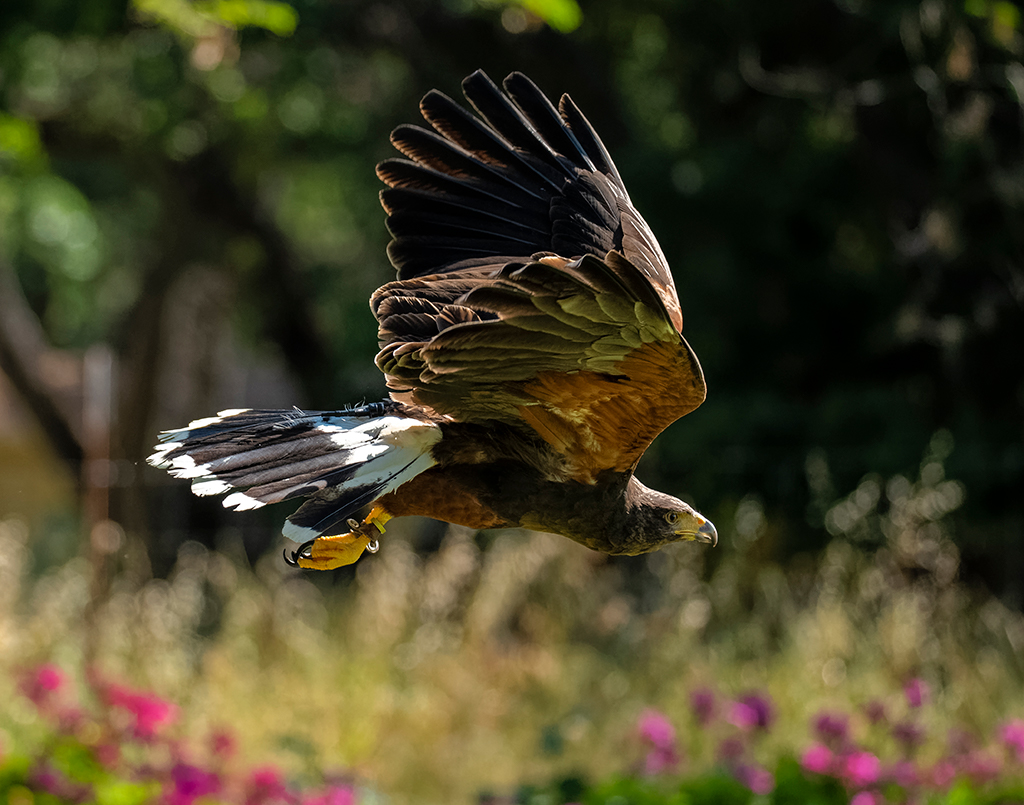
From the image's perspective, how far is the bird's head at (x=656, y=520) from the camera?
5.36 feet

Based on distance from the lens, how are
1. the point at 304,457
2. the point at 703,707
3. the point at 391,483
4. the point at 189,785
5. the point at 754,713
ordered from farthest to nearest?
1. the point at 703,707
2. the point at 754,713
3. the point at 189,785
4. the point at 304,457
5. the point at 391,483

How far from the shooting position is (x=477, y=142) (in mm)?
2127

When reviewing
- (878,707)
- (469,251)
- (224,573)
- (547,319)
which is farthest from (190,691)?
(547,319)

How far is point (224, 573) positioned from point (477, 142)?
456 centimetres

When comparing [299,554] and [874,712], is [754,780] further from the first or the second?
[299,554]

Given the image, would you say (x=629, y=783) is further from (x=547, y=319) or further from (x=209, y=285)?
(x=209, y=285)

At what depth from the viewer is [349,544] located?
5.70 ft

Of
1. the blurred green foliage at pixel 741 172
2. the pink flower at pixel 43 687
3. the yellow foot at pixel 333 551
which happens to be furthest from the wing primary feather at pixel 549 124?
the pink flower at pixel 43 687

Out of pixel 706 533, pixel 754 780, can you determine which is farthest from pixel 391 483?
pixel 754 780

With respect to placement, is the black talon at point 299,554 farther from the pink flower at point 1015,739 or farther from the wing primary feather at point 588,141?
the pink flower at point 1015,739

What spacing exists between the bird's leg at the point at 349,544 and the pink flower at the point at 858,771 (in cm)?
237

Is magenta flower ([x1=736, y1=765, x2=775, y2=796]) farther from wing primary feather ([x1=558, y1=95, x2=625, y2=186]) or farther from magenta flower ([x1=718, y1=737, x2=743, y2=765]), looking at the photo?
wing primary feather ([x1=558, y1=95, x2=625, y2=186])

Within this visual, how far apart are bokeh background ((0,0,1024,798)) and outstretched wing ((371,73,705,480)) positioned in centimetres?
158

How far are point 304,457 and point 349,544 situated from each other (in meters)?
0.17
